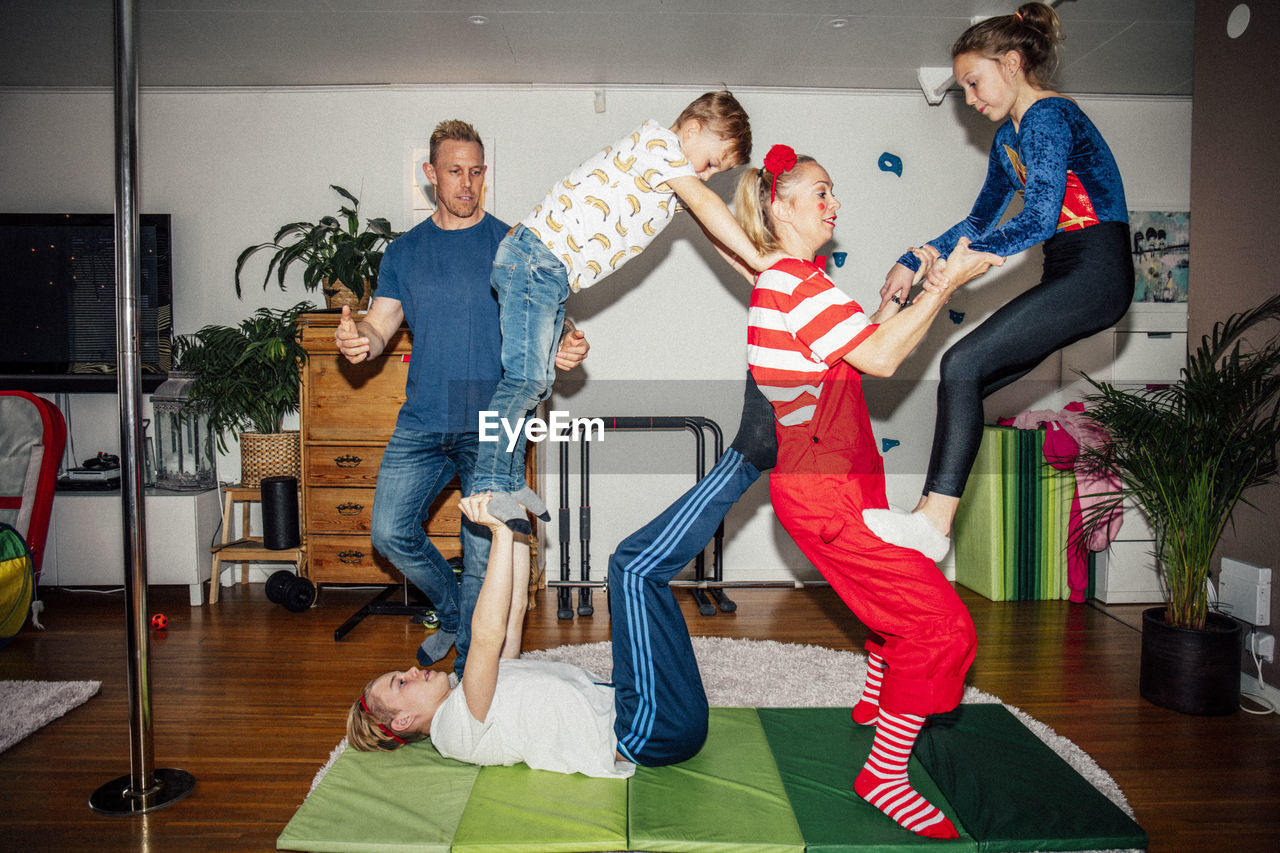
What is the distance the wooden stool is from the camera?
383 cm

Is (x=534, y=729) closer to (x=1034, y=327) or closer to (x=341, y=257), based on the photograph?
(x=1034, y=327)

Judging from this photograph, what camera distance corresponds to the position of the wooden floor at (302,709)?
202 cm

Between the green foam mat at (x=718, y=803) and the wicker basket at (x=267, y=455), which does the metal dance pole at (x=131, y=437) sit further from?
the wicker basket at (x=267, y=455)

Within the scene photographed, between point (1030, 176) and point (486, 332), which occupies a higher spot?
point (1030, 176)

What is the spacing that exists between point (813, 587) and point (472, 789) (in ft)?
8.64

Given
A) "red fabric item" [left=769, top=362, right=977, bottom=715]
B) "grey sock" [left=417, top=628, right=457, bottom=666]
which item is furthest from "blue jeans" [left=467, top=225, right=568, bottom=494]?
"grey sock" [left=417, top=628, right=457, bottom=666]

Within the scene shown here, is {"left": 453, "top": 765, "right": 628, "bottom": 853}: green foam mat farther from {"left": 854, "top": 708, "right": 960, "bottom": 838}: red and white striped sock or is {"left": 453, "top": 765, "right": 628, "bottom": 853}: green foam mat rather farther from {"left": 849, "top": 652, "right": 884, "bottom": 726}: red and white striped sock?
{"left": 849, "top": 652, "right": 884, "bottom": 726}: red and white striped sock

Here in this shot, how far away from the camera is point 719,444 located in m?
3.79

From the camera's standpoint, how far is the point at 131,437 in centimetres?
203

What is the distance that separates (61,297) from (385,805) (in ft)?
11.7

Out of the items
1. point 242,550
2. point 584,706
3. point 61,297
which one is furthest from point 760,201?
point 61,297

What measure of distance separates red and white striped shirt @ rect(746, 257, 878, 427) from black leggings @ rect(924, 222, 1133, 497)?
0.78ft

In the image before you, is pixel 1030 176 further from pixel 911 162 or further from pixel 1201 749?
pixel 911 162

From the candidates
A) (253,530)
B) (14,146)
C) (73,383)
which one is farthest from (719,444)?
(14,146)
